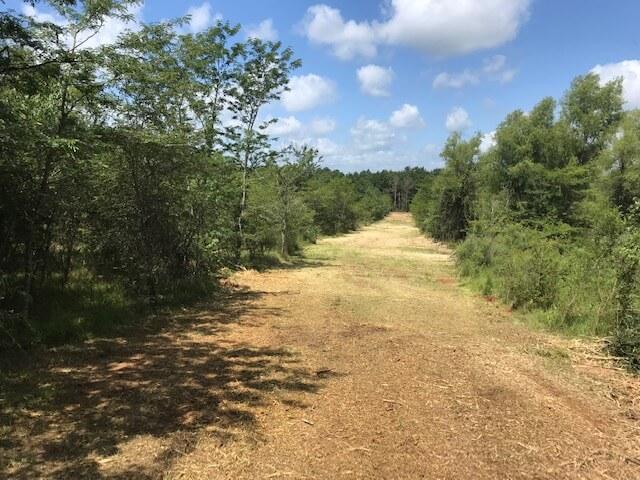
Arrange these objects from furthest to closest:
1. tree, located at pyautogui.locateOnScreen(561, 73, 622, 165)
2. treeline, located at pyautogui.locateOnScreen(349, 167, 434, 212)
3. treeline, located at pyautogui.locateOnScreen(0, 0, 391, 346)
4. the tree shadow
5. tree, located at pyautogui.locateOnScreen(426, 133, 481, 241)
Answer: treeline, located at pyautogui.locateOnScreen(349, 167, 434, 212)
tree, located at pyautogui.locateOnScreen(426, 133, 481, 241)
tree, located at pyautogui.locateOnScreen(561, 73, 622, 165)
treeline, located at pyautogui.locateOnScreen(0, 0, 391, 346)
the tree shadow

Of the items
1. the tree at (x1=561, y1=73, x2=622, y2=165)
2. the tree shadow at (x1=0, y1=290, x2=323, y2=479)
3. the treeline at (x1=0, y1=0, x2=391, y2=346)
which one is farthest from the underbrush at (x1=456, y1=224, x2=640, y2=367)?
the tree at (x1=561, y1=73, x2=622, y2=165)

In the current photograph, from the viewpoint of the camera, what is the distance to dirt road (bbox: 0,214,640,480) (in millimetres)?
3600

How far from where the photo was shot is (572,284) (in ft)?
28.7

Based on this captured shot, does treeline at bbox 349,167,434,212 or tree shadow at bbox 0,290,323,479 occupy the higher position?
treeline at bbox 349,167,434,212

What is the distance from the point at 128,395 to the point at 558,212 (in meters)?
24.2

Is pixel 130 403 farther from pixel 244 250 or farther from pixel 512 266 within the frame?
pixel 244 250

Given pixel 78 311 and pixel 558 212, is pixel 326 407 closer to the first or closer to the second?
pixel 78 311

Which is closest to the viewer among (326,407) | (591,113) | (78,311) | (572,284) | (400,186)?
(326,407)

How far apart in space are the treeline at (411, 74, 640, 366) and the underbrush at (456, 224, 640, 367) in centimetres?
2

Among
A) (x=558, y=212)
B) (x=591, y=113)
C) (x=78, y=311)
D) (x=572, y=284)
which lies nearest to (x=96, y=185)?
(x=78, y=311)

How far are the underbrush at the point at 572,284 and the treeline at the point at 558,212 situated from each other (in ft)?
0.06

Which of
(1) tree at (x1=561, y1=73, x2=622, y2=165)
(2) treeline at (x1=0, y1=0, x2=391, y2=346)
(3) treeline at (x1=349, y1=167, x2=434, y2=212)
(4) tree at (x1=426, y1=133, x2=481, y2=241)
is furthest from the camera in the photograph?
(3) treeline at (x1=349, y1=167, x2=434, y2=212)

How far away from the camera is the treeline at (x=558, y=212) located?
752 cm

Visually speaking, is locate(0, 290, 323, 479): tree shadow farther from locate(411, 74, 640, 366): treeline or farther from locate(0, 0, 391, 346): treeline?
locate(411, 74, 640, 366): treeline
